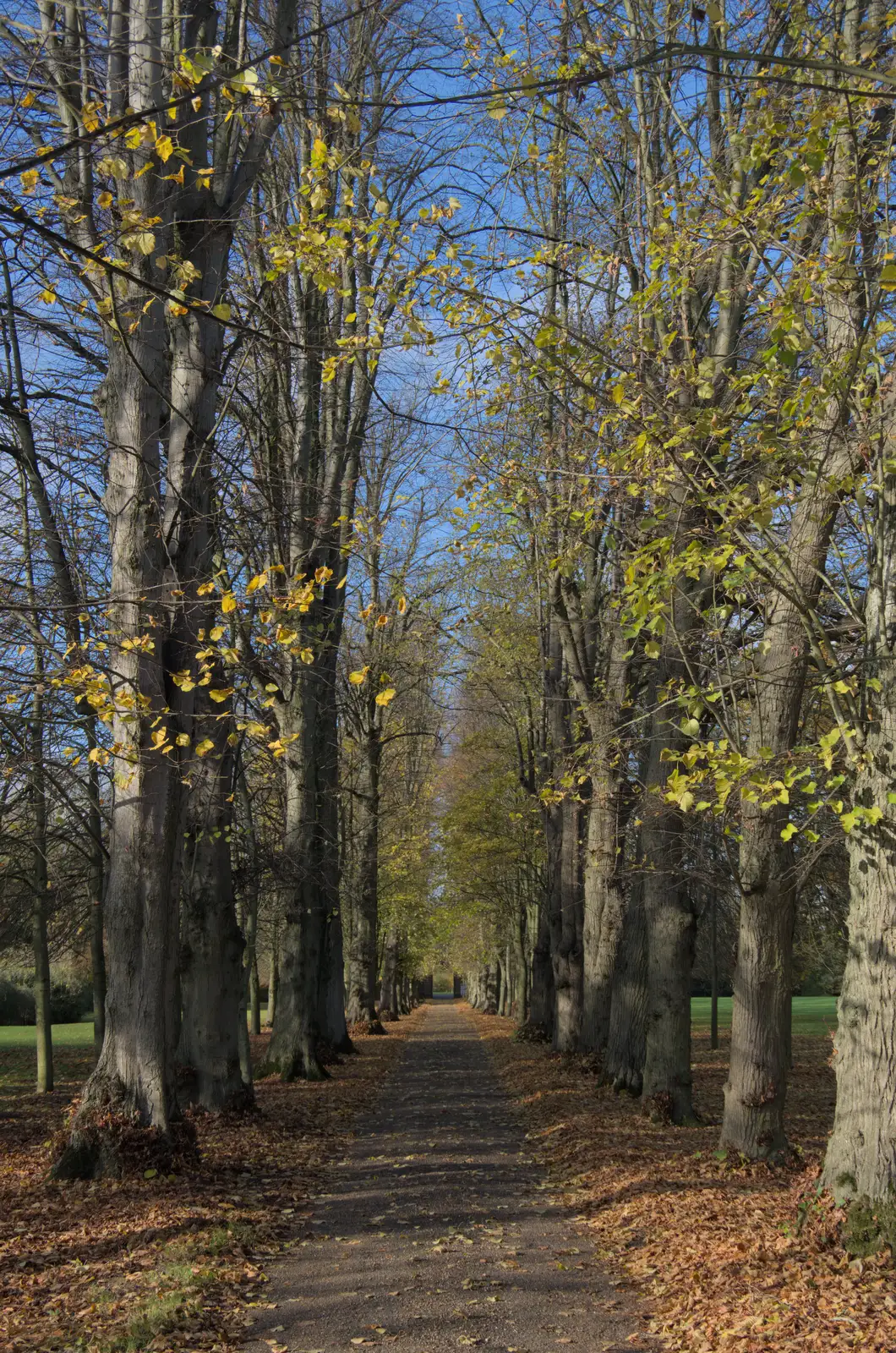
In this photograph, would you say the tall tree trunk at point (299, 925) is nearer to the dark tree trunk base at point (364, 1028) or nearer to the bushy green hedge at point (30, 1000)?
the dark tree trunk base at point (364, 1028)

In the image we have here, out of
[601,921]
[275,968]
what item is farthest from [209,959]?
[275,968]

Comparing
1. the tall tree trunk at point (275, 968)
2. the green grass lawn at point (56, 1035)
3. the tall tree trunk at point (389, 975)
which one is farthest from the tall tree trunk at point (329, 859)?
the tall tree trunk at point (389, 975)

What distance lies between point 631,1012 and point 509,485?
8236 mm

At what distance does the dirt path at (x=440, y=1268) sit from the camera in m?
5.37

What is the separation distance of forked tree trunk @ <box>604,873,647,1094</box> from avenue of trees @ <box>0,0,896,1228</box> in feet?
0.21

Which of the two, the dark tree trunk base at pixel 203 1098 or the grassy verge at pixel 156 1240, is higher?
the grassy verge at pixel 156 1240

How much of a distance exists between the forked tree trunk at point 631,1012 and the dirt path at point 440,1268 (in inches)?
152

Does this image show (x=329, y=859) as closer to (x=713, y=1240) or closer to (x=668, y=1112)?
(x=668, y=1112)

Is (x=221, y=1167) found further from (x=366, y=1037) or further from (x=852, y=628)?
(x=366, y=1037)

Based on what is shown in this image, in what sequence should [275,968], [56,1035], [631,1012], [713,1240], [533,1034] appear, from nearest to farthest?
[713,1240], [631,1012], [275,968], [533,1034], [56,1035]

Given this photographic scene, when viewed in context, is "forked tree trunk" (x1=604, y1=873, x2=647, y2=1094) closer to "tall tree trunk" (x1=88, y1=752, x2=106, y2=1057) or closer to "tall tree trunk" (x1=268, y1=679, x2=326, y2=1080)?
"tall tree trunk" (x1=268, y1=679, x2=326, y2=1080)

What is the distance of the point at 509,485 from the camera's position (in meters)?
10.2

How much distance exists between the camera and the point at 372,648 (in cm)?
2142

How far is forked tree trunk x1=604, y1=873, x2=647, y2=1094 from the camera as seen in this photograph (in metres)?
14.8
